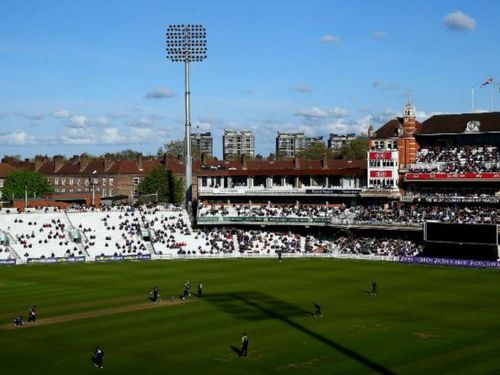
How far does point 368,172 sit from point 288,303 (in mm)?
41147

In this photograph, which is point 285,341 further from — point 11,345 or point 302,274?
point 302,274

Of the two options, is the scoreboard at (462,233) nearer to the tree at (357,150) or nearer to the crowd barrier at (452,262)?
the crowd barrier at (452,262)

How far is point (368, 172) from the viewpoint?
87.9 meters

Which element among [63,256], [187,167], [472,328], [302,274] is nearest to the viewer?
[472,328]

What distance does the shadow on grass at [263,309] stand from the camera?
36938mm

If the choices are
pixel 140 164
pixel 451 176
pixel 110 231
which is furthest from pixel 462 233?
pixel 140 164

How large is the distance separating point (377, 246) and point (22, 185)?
205ft

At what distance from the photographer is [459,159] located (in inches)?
3351

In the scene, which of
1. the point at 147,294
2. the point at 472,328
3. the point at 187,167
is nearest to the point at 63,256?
the point at 187,167

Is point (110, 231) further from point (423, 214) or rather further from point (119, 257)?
point (423, 214)

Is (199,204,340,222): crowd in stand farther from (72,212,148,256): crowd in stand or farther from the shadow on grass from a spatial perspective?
the shadow on grass

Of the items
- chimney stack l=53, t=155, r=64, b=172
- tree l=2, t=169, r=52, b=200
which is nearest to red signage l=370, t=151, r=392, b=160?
tree l=2, t=169, r=52, b=200

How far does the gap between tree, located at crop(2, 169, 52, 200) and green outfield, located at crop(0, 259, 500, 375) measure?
182 ft

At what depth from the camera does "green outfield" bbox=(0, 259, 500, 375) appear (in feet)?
109
